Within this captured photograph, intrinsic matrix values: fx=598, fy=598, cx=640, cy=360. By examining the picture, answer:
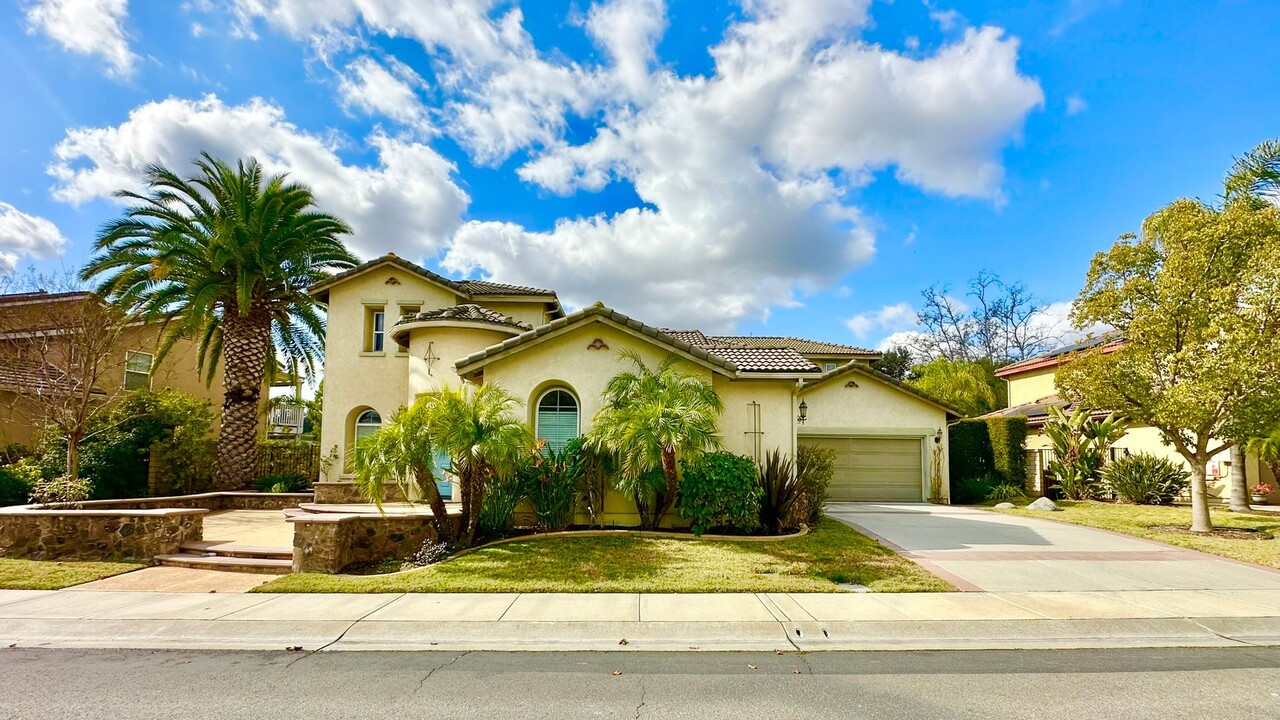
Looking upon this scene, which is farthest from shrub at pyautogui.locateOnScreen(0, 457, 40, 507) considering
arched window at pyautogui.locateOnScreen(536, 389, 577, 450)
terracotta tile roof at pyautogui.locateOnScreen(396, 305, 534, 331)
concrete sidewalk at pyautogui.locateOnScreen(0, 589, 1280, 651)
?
arched window at pyautogui.locateOnScreen(536, 389, 577, 450)

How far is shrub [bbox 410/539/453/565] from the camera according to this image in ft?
32.9

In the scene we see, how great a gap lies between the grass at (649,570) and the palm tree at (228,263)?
39.0 feet

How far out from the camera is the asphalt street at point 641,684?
187 inches

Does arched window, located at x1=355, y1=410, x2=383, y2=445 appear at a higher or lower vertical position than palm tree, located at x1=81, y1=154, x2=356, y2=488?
lower

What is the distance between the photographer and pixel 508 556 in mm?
9680

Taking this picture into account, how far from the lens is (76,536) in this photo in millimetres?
10398

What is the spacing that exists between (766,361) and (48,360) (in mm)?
16206

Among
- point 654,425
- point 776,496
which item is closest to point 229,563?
point 654,425

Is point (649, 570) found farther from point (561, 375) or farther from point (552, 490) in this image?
point (561, 375)

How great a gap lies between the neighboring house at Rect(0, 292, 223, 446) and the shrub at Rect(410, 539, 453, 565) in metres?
8.37

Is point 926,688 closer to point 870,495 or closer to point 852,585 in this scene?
point 852,585

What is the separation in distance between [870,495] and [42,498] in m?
21.4

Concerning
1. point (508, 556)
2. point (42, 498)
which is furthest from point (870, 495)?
point (42, 498)

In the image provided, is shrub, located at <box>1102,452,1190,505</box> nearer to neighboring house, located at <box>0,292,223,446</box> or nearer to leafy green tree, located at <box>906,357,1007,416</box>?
leafy green tree, located at <box>906,357,1007,416</box>
